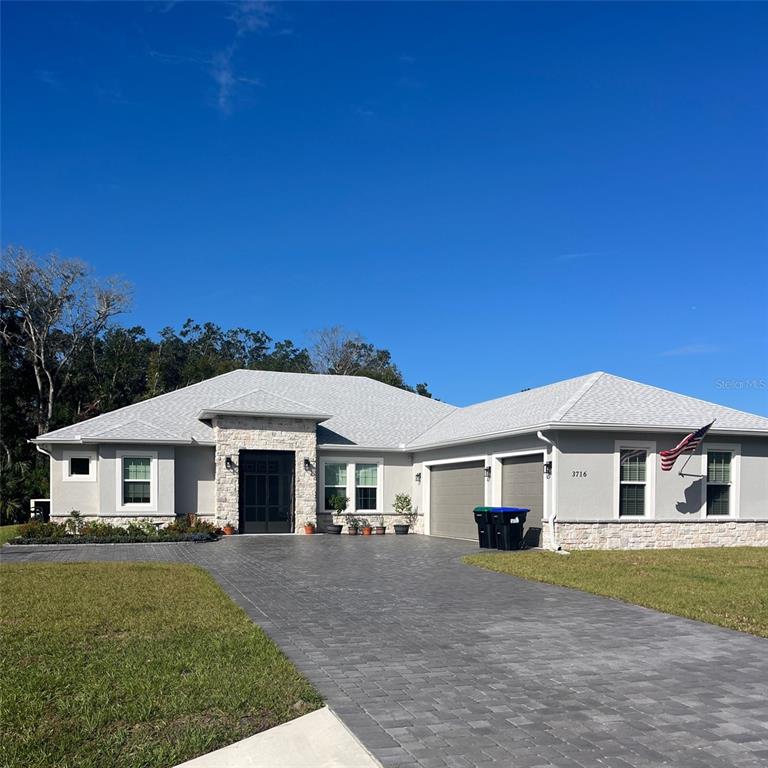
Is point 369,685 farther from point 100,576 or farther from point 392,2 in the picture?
point 392,2

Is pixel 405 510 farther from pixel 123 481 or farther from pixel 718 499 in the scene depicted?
pixel 718 499

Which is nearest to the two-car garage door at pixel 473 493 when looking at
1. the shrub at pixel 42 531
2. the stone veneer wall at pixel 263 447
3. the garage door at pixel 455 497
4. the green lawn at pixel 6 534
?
the garage door at pixel 455 497

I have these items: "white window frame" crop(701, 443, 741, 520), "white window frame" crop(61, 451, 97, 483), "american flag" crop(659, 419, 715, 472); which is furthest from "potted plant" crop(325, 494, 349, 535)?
"white window frame" crop(701, 443, 741, 520)

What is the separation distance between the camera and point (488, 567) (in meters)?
15.6

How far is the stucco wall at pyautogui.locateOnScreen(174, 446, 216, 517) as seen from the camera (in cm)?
2469

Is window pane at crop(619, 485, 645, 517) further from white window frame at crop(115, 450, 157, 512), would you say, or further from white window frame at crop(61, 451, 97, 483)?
white window frame at crop(61, 451, 97, 483)

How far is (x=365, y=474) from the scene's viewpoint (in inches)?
1066

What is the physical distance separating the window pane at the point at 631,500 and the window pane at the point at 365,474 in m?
9.84

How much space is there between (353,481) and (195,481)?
5.37 meters

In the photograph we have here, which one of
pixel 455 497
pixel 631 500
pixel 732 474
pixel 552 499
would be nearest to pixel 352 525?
pixel 455 497

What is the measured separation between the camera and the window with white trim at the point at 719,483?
68.0 ft

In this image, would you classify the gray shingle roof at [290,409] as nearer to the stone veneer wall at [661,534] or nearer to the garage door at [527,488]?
the garage door at [527,488]

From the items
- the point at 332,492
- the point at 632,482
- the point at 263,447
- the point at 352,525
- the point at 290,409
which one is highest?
the point at 290,409

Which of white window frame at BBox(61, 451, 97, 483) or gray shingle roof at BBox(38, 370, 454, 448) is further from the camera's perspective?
gray shingle roof at BBox(38, 370, 454, 448)
